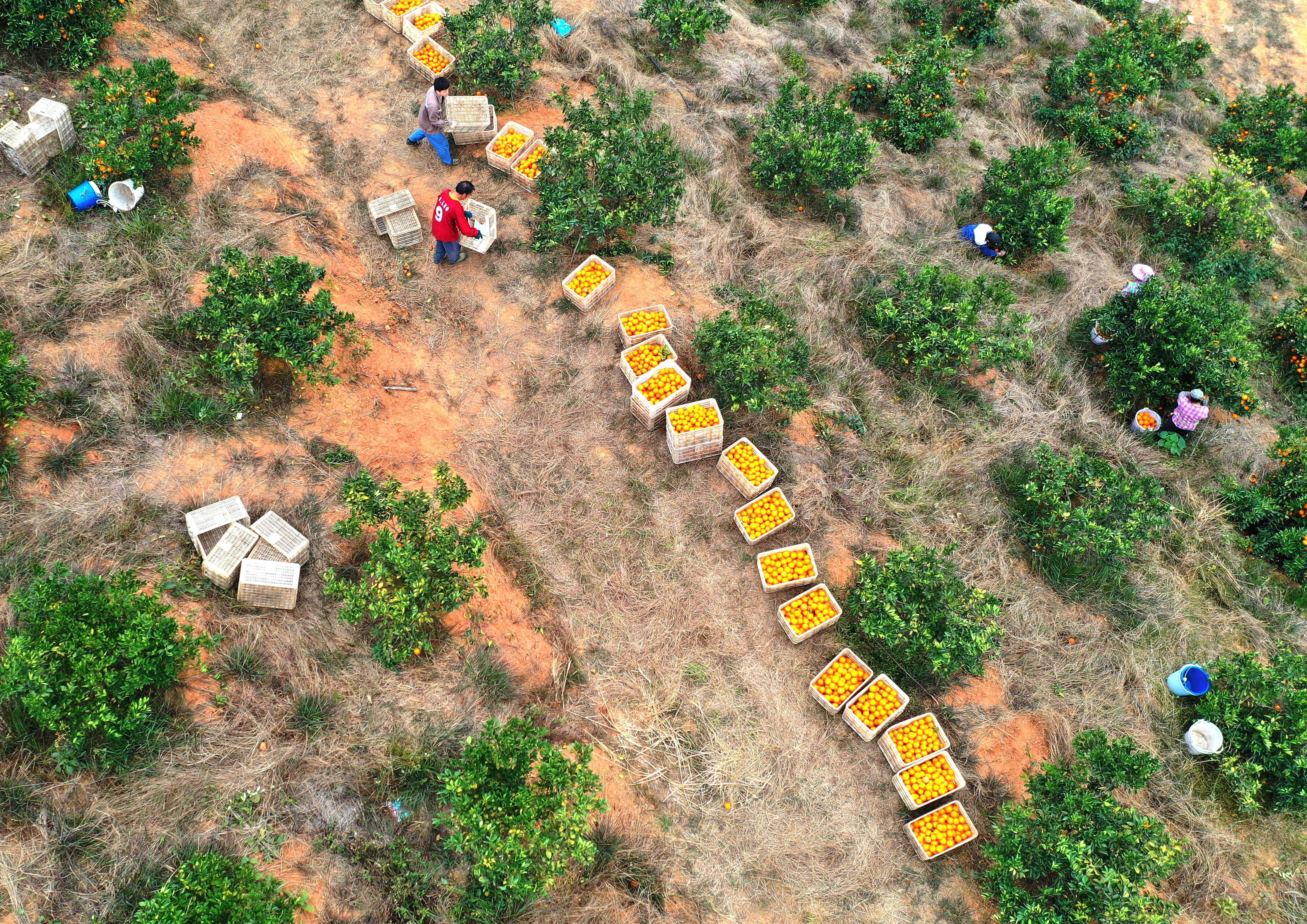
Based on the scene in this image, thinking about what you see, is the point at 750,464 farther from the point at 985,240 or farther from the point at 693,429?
the point at 985,240

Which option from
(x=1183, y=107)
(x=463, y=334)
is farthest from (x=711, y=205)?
(x=1183, y=107)

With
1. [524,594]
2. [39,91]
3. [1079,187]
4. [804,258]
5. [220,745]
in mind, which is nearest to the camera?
[220,745]

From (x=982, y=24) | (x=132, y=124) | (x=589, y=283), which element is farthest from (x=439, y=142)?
(x=982, y=24)

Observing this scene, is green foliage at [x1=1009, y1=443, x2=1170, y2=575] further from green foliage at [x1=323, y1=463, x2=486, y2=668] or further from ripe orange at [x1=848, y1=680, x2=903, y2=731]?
green foliage at [x1=323, y1=463, x2=486, y2=668]

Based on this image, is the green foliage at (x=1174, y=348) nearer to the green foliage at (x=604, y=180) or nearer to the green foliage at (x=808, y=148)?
the green foliage at (x=808, y=148)

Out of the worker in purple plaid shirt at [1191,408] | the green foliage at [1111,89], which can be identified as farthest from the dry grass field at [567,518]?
the green foliage at [1111,89]

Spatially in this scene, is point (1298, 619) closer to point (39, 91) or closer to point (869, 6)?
point (869, 6)
